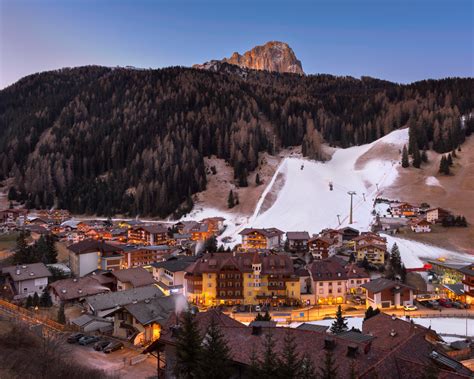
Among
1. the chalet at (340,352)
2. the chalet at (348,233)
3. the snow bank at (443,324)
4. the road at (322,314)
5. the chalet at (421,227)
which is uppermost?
the chalet at (340,352)

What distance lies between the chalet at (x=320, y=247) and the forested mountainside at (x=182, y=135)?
2180 inches

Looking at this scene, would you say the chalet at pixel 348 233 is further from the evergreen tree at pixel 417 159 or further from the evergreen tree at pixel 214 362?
the evergreen tree at pixel 214 362

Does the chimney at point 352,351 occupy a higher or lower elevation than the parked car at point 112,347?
higher

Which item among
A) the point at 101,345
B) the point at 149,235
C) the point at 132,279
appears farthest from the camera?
the point at 149,235

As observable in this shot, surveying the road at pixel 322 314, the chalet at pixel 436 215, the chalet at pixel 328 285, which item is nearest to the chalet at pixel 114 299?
the road at pixel 322 314

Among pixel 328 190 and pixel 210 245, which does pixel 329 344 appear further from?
pixel 328 190

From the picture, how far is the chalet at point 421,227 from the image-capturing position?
261 ft

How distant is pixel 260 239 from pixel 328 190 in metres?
38.6

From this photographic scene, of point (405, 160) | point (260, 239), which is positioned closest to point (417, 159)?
point (405, 160)

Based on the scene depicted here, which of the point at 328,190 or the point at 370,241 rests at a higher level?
the point at 328,190

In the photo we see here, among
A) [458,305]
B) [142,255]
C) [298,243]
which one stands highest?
[298,243]

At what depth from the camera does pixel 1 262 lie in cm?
6788

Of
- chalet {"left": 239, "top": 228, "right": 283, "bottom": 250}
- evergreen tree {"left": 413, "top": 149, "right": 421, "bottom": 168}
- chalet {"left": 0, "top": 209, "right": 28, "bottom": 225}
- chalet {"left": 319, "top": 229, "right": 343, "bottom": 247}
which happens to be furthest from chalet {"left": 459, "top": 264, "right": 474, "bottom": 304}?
chalet {"left": 0, "top": 209, "right": 28, "bottom": 225}

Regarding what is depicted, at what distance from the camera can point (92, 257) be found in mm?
66688
